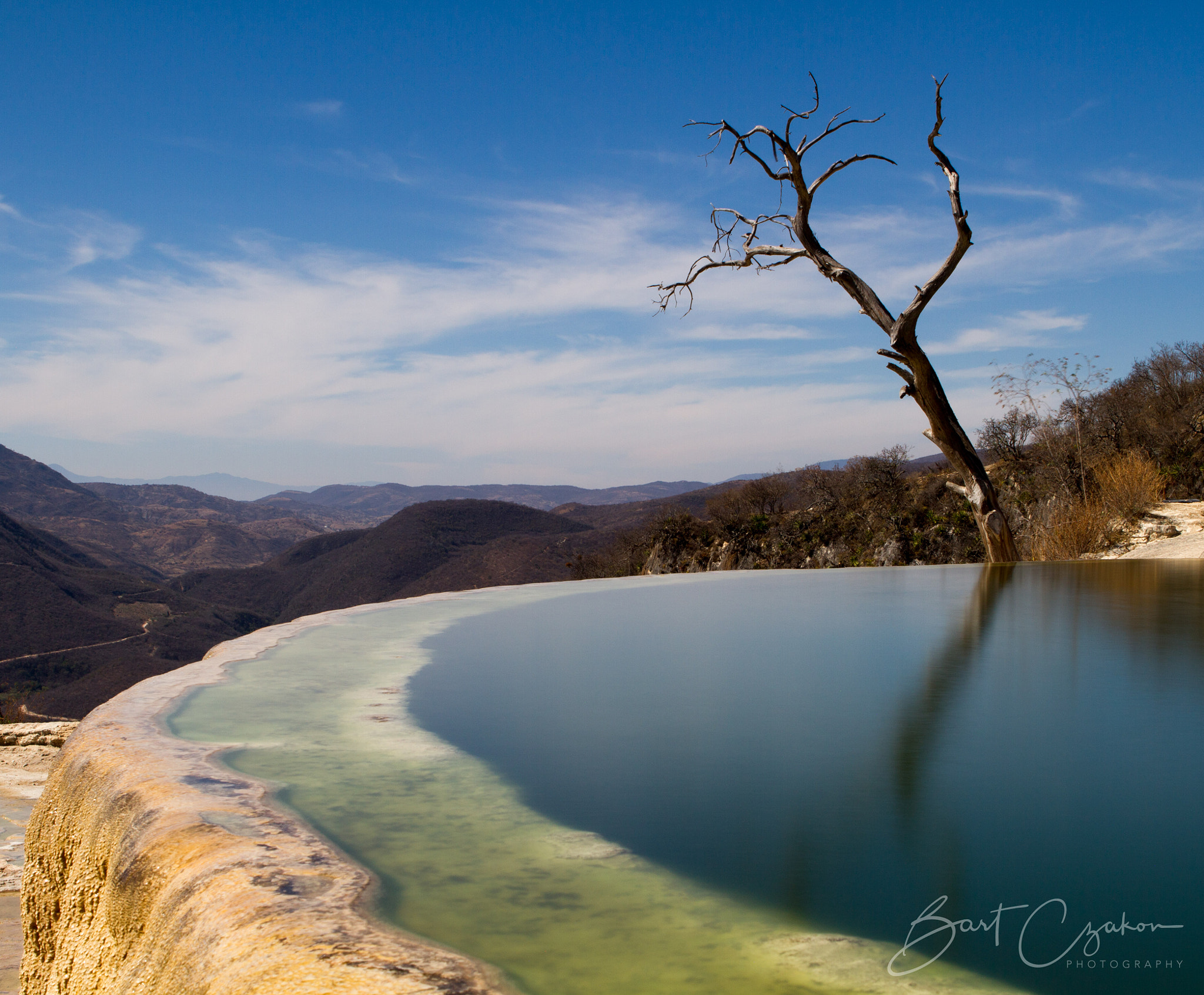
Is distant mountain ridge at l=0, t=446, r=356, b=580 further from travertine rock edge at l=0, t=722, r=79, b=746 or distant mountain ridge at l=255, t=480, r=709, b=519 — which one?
travertine rock edge at l=0, t=722, r=79, b=746

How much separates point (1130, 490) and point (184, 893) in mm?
7995

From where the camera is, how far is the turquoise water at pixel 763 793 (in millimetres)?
931

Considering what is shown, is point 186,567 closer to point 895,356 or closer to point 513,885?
point 895,356

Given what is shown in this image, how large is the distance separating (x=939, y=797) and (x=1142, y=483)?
284 inches

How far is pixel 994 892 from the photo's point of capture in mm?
1027

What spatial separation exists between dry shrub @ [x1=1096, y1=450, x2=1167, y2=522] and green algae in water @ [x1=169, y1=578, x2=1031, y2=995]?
722cm

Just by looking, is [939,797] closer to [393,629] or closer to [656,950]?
[656,950]

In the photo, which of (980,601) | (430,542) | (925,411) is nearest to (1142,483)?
(925,411)

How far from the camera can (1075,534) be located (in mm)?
7012

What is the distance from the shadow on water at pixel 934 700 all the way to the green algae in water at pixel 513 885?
1.48 ft

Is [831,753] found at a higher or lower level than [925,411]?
lower

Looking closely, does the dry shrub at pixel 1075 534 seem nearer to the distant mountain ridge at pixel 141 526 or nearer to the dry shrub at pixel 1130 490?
the dry shrub at pixel 1130 490

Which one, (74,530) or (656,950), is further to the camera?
(74,530)

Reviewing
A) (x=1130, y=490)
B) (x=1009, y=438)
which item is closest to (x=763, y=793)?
(x=1130, y=490)
